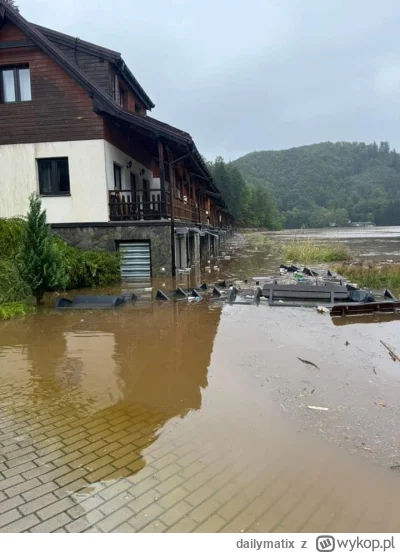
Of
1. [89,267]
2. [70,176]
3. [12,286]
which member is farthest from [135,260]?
[12,286]

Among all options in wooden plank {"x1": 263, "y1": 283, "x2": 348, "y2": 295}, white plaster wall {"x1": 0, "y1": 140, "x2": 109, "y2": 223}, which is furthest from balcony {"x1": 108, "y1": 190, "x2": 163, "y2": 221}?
wooden plank {"x1": 263, "y1": 283, "x2": 348, "y2": 295}

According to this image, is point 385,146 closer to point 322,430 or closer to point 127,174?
point 127,174

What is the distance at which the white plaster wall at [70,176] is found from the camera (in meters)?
14.3

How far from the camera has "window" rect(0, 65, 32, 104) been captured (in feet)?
47.5

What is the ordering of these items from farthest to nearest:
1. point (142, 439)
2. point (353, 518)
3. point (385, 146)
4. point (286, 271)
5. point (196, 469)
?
point (385, 146)
point (286, 271)
point (142, 439)
point (196, 469)
point (353, 518)

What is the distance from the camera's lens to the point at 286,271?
55.7ft

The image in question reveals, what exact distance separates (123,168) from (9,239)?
6922mm

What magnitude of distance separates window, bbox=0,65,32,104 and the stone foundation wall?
4.86m

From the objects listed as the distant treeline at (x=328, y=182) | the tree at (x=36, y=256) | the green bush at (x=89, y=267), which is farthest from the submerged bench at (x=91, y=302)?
the distant treeline at (x=328, y=182)

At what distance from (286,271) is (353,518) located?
14.7m

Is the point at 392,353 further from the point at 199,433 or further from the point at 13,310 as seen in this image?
the point at 13,310

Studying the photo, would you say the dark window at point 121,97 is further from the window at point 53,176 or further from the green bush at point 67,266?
the green bush at point 67,266

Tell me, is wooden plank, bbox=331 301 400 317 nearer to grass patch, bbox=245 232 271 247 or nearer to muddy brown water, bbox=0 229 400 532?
muddy brown water, bbox=0 229 400 532
